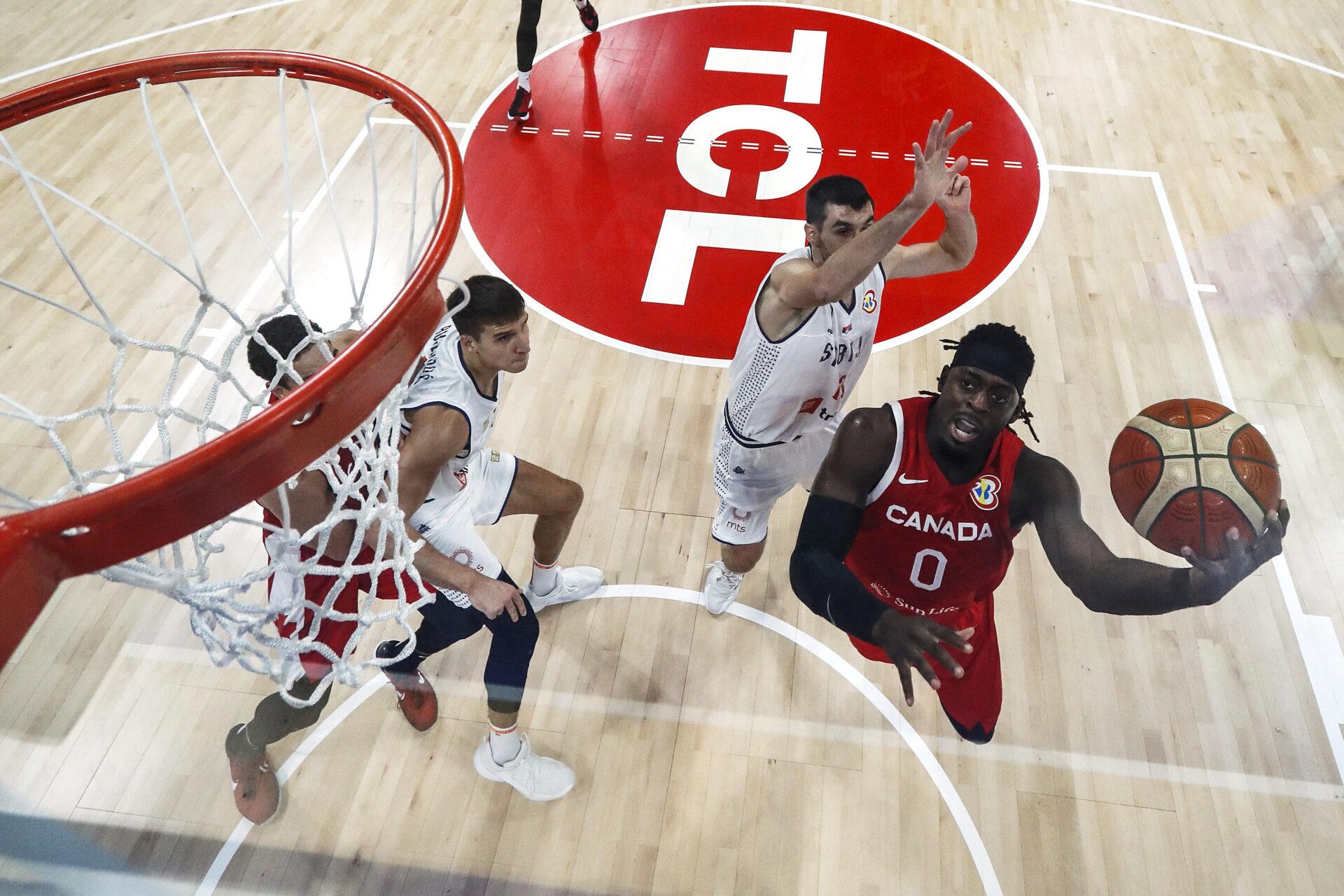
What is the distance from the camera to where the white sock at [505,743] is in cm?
297

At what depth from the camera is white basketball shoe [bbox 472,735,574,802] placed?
299 cm

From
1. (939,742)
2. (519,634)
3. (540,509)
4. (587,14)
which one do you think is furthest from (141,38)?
(939,742)

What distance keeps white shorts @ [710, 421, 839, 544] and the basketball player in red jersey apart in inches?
20.0

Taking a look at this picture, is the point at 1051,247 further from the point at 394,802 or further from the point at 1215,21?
the point at 394,802

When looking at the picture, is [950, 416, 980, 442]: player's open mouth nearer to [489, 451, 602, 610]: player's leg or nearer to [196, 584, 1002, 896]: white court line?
[196, 584, 1002, 896]: white court line

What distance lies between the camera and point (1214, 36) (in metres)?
6.34

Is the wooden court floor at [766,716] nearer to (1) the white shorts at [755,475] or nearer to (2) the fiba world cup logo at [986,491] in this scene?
(1) the white shorts at [755,475]

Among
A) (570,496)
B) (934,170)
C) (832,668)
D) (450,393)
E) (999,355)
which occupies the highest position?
(934,170)

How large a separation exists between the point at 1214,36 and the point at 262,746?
287 inches

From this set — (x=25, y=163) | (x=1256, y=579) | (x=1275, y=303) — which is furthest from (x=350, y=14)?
(x=1256, y=579)

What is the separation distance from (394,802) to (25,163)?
4714mm

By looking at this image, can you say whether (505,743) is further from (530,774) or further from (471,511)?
(471,511)

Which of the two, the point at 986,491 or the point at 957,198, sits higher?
the point at 957,198

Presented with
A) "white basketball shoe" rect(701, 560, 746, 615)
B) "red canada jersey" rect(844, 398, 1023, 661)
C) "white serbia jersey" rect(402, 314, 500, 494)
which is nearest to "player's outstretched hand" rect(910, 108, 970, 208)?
"red canada jersey" rect(844, 398, 1023, 661)
